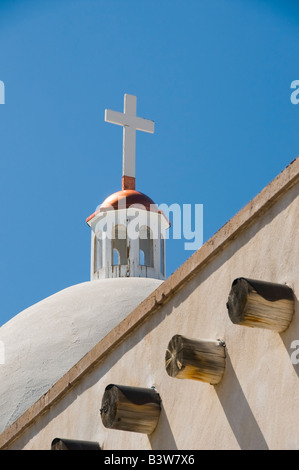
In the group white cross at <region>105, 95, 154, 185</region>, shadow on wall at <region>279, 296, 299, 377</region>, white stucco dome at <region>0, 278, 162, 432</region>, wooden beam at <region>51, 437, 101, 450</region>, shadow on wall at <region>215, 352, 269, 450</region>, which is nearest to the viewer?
shadow on wall at <region>279, 296, 299, 377</region>

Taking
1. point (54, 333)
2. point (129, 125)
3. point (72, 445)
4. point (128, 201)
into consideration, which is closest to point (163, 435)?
point (72, 445)

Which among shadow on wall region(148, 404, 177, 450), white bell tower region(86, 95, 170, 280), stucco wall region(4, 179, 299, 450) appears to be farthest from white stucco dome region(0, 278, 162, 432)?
shadow on wall region(148, 404, 177, 450)

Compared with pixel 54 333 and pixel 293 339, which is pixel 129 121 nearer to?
pixel 54 333

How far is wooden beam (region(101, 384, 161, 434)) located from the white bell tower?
8003mm

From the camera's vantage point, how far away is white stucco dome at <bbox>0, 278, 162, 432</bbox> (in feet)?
36.6

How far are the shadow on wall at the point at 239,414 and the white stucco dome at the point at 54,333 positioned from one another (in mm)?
5759

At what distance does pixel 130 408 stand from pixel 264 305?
129 centimetres

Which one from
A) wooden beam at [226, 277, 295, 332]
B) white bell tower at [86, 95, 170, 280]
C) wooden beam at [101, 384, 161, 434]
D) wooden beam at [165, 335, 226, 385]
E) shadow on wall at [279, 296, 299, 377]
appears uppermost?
white bell tower at [86, 95, 170, 280]

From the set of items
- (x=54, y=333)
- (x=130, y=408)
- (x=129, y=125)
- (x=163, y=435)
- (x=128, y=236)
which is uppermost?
(x=129, y=125)

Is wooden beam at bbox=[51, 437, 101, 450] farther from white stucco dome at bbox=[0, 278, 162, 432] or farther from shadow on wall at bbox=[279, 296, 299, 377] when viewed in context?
white stucco dome at bbox=[0, 278, 162, 432]

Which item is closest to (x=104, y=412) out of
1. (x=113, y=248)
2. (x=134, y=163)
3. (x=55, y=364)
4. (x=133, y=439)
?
(x=133, y=439)

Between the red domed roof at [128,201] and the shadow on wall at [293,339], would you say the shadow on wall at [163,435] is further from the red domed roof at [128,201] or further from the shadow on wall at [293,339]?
the red domed roof at [128,201]

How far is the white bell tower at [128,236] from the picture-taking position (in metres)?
14.1

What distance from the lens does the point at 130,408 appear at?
5.92 m
